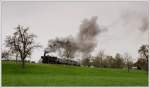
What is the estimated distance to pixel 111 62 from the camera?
7.75 meters

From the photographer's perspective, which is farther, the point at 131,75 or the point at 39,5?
the point at 131,75

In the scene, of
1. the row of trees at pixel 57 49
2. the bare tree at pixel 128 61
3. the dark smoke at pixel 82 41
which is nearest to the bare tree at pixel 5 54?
the row of trees at pixel 57 49

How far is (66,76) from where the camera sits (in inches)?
294

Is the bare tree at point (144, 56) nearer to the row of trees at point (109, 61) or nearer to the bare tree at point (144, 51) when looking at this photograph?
the bare tree at point (144, 51)

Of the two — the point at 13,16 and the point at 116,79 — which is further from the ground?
the point at 13,16

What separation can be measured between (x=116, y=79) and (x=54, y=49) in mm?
1176

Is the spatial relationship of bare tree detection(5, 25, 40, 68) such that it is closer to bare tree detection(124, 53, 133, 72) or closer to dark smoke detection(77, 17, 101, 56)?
dark smoke detection(77, 17, 101, 56)

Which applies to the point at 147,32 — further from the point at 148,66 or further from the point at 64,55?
the point at 64,55

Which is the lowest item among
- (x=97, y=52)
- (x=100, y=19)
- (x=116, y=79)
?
(x=116, y=79)

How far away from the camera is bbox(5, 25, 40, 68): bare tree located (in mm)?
7344

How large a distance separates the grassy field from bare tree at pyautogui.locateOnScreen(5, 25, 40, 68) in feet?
0.76

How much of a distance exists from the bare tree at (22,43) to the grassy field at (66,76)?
0.23 meters

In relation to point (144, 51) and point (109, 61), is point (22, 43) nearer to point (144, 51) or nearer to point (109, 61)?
point (109, 61)

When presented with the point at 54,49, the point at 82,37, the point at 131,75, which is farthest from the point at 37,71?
the point at 131,75
